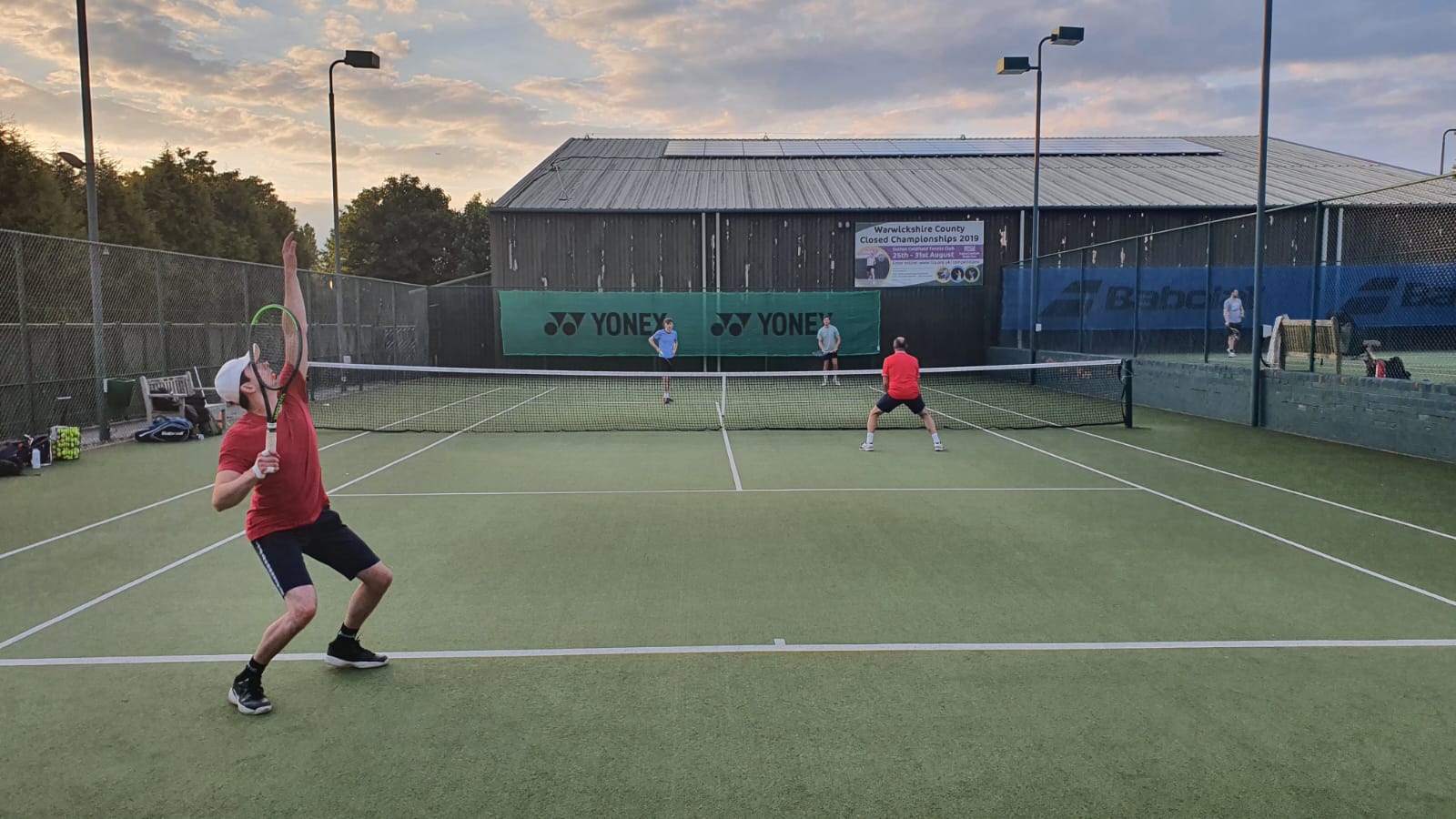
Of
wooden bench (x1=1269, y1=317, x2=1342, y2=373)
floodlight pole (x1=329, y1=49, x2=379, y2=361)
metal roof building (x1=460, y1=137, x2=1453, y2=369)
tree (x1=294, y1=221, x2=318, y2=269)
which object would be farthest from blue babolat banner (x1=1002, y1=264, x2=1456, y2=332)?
tree (x1=294, y1=221, x2=318, y2=269)

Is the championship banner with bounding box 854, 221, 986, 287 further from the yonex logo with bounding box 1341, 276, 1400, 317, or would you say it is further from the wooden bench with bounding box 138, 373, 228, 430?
the wooden bench with bounding box 138, 373, 228, 430

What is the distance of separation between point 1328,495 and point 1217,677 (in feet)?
19.4

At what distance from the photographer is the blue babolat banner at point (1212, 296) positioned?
12383 mm

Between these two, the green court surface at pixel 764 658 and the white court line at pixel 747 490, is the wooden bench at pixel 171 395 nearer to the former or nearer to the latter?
the green court surface at pixel 764 658

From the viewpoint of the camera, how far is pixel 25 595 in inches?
239

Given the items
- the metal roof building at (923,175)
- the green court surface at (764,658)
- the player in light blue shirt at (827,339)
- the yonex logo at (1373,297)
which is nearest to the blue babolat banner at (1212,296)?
the yonex logo at (1373,297)

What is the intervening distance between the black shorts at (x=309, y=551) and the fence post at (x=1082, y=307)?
65.8ft

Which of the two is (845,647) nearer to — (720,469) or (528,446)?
(720,469)

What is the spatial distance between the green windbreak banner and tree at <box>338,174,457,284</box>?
4183 centimetres

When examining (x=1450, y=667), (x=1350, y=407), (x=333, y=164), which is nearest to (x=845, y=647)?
(x=1450, y=667)

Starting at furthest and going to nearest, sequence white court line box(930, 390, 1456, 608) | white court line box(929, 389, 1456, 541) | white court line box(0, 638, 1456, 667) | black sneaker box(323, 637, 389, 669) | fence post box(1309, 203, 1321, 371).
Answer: fence post box(1309, 203, 1321, 371)
white court line box(929, 389, 1456, 541)
white court line box(930, 390, 1456, 608)
white court line box(0, 638, 1456, 667)
black sneaker box(323, 637, 389, 669)

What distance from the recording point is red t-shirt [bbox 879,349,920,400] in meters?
12.6

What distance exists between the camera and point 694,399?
830 inches

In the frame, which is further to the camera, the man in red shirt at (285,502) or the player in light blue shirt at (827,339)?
the player in light blue shirt at (827,339)
